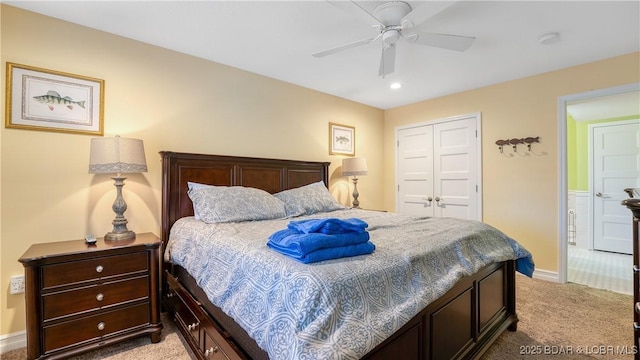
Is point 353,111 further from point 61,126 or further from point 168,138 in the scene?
point 61,126

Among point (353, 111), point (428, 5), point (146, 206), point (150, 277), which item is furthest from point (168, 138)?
point (353, 111)

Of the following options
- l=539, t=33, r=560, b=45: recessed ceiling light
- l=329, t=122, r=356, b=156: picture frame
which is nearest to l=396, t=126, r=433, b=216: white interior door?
l=329, t=122, r=356, b=156: picture frame

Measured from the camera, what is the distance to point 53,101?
7.17 feet

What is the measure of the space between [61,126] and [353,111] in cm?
357

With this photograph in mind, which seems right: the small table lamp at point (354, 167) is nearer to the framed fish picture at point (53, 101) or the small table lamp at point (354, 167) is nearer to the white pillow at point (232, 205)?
the white pillow at point (232, 205)

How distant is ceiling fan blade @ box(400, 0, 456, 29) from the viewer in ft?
5.38

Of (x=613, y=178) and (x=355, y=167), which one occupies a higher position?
(x=355, y=167)

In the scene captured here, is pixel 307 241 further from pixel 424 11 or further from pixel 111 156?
pixel 111 156

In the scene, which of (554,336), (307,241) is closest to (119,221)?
(307,241)

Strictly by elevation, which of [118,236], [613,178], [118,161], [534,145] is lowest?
[118,236]

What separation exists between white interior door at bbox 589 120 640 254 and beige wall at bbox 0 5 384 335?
17.4 feet

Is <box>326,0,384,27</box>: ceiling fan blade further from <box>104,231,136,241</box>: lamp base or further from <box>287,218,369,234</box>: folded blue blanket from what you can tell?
<box>104,231,136,241</box>: lamp base

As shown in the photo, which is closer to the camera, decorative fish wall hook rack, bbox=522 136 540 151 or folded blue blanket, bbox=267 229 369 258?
folded blue blanket, bbox=267 229 369 258

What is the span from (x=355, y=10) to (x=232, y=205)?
1.80 m
